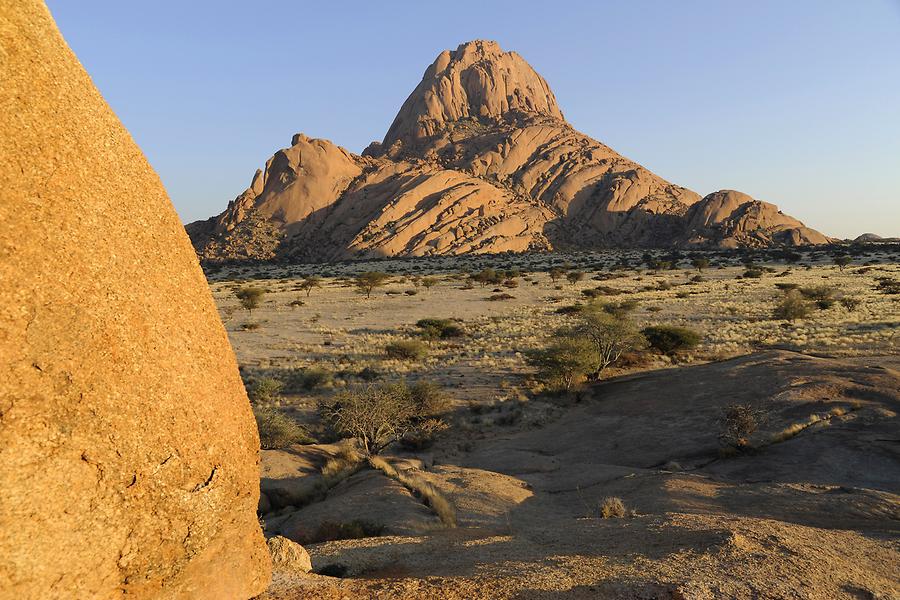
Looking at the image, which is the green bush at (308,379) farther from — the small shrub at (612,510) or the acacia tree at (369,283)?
the acacia tree at (369,283)

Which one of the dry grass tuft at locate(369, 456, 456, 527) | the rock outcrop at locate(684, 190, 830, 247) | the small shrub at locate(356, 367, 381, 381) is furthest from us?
the rock outcrop at locate(684, 190, 830, 247)

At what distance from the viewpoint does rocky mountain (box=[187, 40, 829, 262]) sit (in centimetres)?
10769

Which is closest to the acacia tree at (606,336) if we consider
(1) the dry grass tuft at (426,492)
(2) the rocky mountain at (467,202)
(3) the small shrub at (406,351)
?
(3) the small shrub at (406,351)

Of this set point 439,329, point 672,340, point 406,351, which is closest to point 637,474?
point 672,340

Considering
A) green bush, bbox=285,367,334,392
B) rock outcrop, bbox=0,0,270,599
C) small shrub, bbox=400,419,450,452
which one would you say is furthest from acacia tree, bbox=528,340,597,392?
rock outcrop, bbox=0,0,270,599

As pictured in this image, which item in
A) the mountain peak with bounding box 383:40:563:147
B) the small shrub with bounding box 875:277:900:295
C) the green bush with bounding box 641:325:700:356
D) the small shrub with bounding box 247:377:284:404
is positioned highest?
the mountain peak with bounding box 383:40:563:147

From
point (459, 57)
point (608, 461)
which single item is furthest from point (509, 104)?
point (608, 461)

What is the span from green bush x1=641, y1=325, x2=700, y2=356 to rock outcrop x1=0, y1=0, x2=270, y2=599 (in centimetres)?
2099

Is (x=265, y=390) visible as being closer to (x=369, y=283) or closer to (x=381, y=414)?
(x=381, y=414)

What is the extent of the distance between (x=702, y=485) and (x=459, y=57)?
17815 cm

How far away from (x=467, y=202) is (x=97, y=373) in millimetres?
113623

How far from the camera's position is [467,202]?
114m

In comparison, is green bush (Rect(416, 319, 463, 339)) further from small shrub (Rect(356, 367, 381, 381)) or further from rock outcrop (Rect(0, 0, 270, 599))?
rock outcrop (Rect(0, 0, 270, 599))

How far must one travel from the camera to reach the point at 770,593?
4.05m
